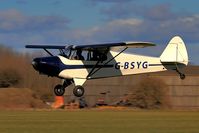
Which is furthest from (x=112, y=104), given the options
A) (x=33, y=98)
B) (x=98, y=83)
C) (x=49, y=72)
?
(x=49, y=72)

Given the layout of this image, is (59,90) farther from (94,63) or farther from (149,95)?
(149,95)

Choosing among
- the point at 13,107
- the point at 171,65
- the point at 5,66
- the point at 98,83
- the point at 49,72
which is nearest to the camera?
the point at 49,72

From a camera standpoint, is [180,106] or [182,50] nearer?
[182,50]

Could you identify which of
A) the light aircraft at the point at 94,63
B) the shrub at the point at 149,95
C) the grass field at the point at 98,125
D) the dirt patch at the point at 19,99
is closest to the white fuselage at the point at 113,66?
the light aircraft at the point at 94,63

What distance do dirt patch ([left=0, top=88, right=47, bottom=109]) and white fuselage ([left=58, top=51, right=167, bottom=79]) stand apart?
39.7 meters

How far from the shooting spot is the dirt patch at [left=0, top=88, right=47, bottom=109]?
8888 centimetres

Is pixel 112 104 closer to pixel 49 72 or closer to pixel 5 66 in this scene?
pixel 5 66

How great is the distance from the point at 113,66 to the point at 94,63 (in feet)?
5.39

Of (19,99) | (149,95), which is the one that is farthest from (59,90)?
(149,95)

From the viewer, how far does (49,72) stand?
46.8 m

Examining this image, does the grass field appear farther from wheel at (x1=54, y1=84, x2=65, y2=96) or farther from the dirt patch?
the dirt patch

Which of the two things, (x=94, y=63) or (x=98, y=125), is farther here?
(x=98, y=125)

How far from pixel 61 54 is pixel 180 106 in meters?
60.9

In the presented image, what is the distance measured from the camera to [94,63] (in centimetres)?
4809
